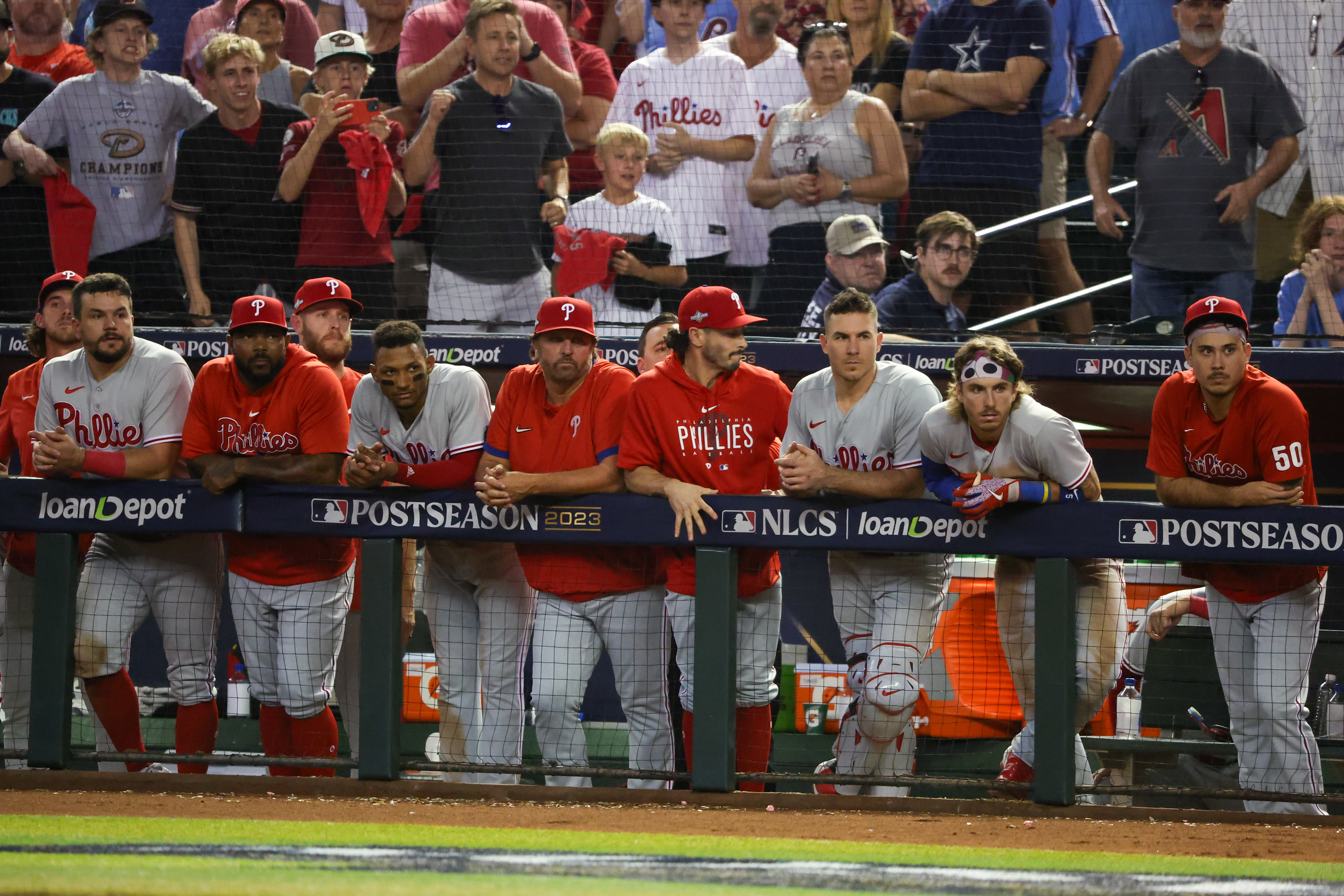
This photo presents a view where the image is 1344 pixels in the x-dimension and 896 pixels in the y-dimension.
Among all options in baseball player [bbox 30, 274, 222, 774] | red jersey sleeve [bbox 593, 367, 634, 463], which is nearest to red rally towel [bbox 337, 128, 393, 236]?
baseball player [bbox 30, 274, 222, 774]

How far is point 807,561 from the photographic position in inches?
196

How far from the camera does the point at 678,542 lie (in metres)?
4.56

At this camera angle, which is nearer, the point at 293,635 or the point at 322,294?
the point at 293,635

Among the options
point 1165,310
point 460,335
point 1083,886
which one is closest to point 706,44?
point 460,335

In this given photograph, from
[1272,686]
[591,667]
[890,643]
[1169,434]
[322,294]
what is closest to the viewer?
[1272,686]

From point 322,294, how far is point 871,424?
229cm

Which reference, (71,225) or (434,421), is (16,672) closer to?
(434,421)

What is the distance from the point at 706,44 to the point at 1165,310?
2.88m

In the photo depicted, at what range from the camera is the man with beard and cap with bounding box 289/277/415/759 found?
4828 mm

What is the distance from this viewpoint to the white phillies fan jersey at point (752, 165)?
7.46m

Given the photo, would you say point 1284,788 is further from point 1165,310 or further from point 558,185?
point 558,185

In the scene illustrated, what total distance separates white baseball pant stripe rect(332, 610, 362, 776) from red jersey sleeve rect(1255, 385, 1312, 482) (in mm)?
3086

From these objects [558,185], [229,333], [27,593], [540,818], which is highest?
[558,185]

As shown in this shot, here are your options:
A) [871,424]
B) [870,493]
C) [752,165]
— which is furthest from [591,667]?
[752,165]
